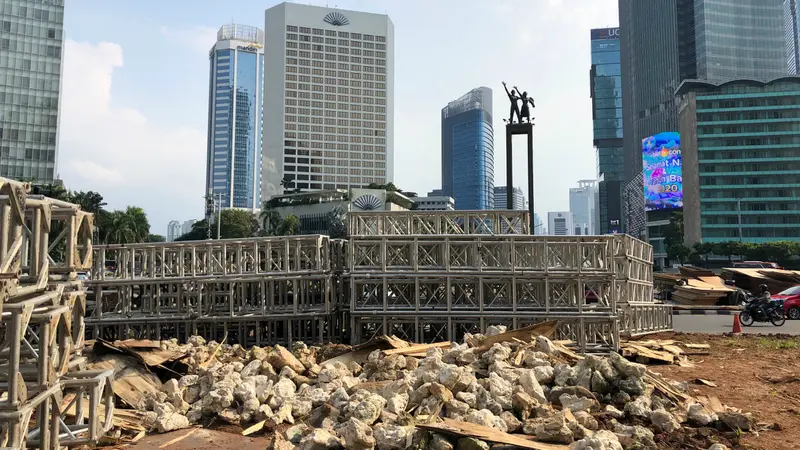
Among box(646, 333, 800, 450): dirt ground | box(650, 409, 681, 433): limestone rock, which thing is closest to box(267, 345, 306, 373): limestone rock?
box(650, 409, 681, 433): limestone rock

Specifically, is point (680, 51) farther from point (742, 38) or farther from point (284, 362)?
point (284, 362)

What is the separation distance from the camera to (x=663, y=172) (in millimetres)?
110062

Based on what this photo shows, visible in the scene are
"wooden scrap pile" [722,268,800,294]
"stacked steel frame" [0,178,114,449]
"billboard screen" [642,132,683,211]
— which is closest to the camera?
"stacked steel frame" [0,178,114,449]

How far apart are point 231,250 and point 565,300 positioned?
1048 centimetres

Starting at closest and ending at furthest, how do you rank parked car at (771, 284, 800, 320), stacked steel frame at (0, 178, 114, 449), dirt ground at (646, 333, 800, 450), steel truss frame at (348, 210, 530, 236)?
stacked steel frame at (0, 178, 114, 449), dirt ground at (646, 333, 800, 450), steel truss frame at (348, 210, 530, 236), parked car at (771, 284, 800, 320)

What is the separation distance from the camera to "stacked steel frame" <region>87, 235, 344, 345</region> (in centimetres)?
1521

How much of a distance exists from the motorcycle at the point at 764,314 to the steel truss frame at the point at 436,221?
11.1m

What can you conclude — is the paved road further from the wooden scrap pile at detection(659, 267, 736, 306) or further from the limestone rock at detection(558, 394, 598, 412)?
the limestone rock at detection(558, 394, 598, 412)

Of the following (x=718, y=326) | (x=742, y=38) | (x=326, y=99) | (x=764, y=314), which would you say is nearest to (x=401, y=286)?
(x=718, y=326)

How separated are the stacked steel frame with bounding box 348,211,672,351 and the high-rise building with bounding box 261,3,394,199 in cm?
12877

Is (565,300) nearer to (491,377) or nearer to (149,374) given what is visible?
(491,377)

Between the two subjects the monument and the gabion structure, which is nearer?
the gabion structure

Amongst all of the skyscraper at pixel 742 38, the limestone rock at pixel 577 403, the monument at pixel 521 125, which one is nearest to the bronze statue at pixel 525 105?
the monument at pixel 521 125

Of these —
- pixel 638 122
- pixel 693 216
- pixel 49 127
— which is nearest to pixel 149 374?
pixel 49 127
